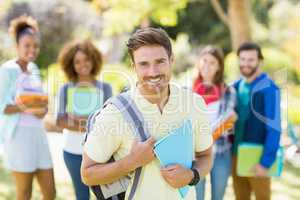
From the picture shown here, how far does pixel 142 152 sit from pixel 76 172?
6.10 ft

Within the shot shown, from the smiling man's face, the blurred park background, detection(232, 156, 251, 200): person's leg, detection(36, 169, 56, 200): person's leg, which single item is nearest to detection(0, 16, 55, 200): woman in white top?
detection(36, 169, 56, 200): person's leg

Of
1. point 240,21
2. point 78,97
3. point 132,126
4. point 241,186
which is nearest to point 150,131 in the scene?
point 132,126

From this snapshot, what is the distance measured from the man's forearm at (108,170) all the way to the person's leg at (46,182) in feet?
6.34

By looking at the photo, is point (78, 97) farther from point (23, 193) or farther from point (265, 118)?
point (265, 118)

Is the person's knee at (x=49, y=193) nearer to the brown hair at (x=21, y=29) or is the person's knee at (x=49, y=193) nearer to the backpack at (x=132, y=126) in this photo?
the brown hair at (x=21, y=29)

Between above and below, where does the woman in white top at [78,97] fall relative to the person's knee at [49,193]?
above

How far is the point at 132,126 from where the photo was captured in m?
1.99

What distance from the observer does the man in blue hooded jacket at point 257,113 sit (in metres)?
3.86

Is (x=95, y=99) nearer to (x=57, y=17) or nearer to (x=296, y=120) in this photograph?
(x=296, y=120)

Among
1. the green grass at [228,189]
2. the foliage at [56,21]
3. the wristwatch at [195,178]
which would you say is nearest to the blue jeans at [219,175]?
the green grass at [228,189]

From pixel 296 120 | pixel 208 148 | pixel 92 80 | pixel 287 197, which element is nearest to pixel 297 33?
pixel 296 120

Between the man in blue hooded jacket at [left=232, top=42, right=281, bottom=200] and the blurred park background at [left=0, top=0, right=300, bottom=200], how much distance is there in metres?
0.36

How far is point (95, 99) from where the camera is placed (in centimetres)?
387

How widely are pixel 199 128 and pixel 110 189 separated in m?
0.46
